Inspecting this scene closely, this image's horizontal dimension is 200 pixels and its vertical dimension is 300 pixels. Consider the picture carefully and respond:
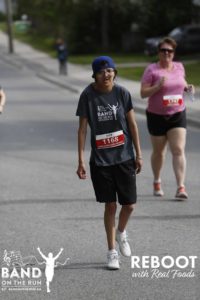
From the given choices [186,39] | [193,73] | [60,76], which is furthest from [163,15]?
[193,73]

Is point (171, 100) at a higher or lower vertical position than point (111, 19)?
higher

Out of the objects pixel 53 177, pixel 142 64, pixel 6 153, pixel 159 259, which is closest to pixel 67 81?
pixel 142 64

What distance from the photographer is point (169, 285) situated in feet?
21.7

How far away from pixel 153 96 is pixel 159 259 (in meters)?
3.18

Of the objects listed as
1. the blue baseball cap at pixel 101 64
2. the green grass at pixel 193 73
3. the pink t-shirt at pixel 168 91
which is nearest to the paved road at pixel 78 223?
the pink t-shirt at pixel 168 91

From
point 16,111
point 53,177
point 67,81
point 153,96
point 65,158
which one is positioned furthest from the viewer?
point 67,81

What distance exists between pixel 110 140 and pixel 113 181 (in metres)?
0.34

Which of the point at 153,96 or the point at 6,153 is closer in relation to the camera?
the point at 153,96

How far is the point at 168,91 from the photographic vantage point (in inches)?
396

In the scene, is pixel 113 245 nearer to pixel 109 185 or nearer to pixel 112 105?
pixel 109 185

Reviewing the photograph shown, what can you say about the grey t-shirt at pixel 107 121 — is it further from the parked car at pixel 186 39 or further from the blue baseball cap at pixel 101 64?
the parked car at pixel 186 39

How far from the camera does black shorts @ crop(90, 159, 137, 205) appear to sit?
7.20 metres
